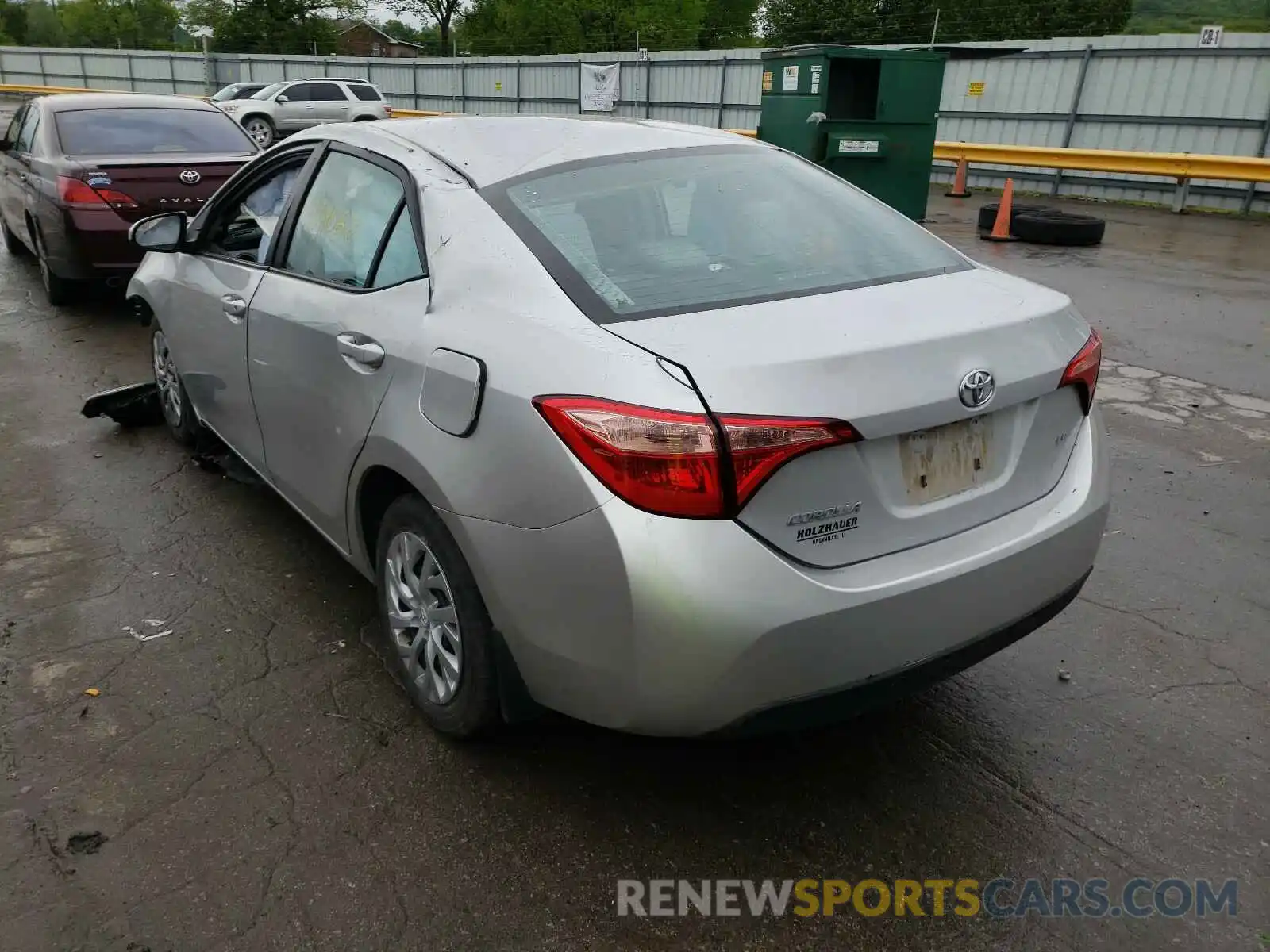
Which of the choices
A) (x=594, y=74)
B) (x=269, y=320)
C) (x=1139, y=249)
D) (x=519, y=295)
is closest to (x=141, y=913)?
(x=519, y=295)

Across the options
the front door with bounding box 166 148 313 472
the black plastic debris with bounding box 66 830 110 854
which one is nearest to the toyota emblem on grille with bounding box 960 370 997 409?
the black plastic debris with bounding box 66 830 110 854

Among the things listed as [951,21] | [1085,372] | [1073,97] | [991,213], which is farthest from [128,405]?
[951,21]

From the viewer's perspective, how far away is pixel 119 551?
4074 millimetres

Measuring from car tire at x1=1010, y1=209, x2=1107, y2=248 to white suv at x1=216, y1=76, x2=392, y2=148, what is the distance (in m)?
18.1

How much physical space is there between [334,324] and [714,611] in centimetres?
162

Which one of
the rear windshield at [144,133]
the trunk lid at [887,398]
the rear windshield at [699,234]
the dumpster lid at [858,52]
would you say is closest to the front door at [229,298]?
the rear windshield at [699,234]

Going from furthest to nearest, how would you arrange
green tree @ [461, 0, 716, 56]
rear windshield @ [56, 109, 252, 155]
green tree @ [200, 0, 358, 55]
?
green tree @ [200, 0, 358, 55] → green tree @ [461, 0, 716, 56] → rear windshield @ [56, 109, 252, 155]

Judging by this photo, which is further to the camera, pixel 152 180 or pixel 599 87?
pixel 599 87

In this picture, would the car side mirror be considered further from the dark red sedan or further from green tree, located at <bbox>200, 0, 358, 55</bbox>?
green tree, located at <bbox>200, 0, 358, 55</bbox>

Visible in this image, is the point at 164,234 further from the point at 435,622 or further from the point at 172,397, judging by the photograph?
the point at 435,622

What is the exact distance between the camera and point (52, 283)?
26.7ft

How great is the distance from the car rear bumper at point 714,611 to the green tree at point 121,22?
83.1 meters

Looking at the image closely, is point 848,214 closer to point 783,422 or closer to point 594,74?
point 783,422

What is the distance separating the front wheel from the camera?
487 centimetres
